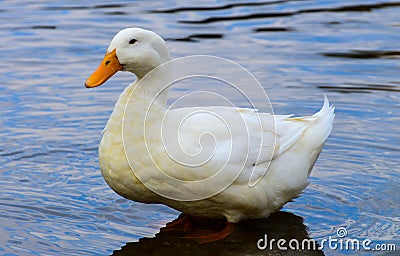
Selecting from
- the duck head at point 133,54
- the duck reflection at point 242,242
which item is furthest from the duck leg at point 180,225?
the duck head at point 133,54

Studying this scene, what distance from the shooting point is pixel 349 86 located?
9188mm

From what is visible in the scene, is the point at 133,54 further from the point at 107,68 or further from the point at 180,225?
the point at 180,225

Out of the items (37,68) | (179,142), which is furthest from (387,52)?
(179,142)

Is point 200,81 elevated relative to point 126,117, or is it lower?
elevated

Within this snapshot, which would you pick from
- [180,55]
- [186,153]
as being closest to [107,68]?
[186,153]

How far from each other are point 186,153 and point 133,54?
743mm

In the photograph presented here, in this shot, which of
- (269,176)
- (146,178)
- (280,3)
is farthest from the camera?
(280,3)

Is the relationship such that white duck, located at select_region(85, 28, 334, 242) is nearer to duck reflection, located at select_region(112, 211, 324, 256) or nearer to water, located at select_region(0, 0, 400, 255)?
duck reflection, located at select_region(112, 211, 324, 256)

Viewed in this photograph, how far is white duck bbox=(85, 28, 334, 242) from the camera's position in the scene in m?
5.52

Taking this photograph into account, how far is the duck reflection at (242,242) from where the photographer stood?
5.61 meters

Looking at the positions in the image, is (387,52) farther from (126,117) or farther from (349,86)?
(126,117)

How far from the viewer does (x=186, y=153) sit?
5.48 m

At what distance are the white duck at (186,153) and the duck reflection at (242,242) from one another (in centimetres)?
10

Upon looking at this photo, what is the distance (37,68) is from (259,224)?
189 inches
